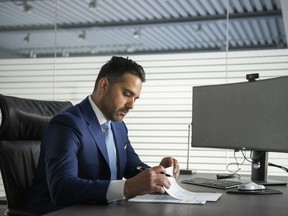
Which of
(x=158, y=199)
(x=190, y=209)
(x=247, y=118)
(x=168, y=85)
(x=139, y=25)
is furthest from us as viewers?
(x=139, y=25)

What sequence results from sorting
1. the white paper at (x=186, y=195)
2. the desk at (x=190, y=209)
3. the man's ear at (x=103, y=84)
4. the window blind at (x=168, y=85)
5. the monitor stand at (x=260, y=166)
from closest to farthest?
the desk at (x=190, y=209) < the white paper at (x=186, y=195) < the man's ear at (x=103, y=84) < the monitor stand at (x=260, y=166) < the window blind at (x=168, y=85)

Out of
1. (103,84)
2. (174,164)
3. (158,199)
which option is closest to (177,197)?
(158,199)

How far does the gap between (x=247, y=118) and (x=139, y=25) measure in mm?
4488

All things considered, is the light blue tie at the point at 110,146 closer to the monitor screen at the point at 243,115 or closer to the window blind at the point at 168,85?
the monitor screen at the point at 243,115

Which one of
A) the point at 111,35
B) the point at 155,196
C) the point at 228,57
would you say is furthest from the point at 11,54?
the point at 155,196

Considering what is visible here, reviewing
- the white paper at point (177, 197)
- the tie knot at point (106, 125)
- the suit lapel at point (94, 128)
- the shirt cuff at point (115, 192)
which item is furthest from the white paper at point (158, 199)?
the tie knot at point (106, 125)

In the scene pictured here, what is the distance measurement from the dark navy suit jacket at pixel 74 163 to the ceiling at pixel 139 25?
242cm

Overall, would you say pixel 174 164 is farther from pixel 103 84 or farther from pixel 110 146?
pixel 103 84

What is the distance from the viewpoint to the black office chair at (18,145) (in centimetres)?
211

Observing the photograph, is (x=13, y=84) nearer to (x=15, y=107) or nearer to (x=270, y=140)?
(x=15, y=107)

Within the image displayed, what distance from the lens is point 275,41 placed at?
7738 millimetres

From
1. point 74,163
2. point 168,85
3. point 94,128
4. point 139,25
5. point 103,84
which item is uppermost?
point 139,25

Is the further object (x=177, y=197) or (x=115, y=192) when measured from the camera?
(x=177, y=197)

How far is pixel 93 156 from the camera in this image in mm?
1865
